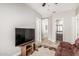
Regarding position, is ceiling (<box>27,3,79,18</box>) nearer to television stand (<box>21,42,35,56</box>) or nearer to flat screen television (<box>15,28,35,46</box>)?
flat screen television (<box>15,28,35,46</box>)

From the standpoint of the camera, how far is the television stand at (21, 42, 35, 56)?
1777 millimetres

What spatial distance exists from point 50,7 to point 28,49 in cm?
77

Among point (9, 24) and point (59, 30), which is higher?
point (9, 24)

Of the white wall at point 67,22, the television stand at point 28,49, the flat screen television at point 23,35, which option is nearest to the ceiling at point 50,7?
the white wall at point 67,22

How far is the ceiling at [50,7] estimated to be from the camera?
5.79ft

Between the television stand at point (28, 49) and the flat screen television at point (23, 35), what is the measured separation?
7cm

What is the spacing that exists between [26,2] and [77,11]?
82 centimetres

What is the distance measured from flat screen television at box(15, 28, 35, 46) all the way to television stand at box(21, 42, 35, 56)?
0.22ft

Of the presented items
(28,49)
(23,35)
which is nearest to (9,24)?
(23,35)

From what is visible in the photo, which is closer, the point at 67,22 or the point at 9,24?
the point at 9,24

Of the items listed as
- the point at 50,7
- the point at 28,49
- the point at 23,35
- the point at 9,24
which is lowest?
the point at 28,49

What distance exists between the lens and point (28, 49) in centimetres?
183

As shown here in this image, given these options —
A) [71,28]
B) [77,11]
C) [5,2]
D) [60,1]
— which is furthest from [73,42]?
[5,2]

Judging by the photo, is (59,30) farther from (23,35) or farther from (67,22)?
(23,35)
